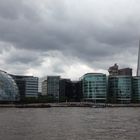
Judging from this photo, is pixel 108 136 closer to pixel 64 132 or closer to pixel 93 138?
pixel 93 138

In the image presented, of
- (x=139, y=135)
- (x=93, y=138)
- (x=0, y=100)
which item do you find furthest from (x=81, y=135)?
(x=0, y=100)

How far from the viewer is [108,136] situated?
1777 inches

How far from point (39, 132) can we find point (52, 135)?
3147 mm

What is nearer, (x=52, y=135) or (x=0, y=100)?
(x=52, y=135)

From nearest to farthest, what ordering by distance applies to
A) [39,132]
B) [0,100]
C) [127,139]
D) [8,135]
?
[127,139] → [8,135] → [39,132] → [0,100]

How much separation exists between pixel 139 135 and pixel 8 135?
1358cm

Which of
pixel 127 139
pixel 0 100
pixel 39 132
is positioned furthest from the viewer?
pixel 0 100

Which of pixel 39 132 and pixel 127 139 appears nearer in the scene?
pixel 127 139

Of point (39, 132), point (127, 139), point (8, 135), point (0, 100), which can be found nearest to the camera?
point (127, 139)

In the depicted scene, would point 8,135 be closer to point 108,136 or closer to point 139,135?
point 108,136

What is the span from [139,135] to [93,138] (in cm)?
580

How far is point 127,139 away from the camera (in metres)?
42.9

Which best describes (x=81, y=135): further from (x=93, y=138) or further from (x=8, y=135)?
(x=8, y=135)

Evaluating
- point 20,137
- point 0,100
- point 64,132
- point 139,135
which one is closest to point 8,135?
point 20,137
